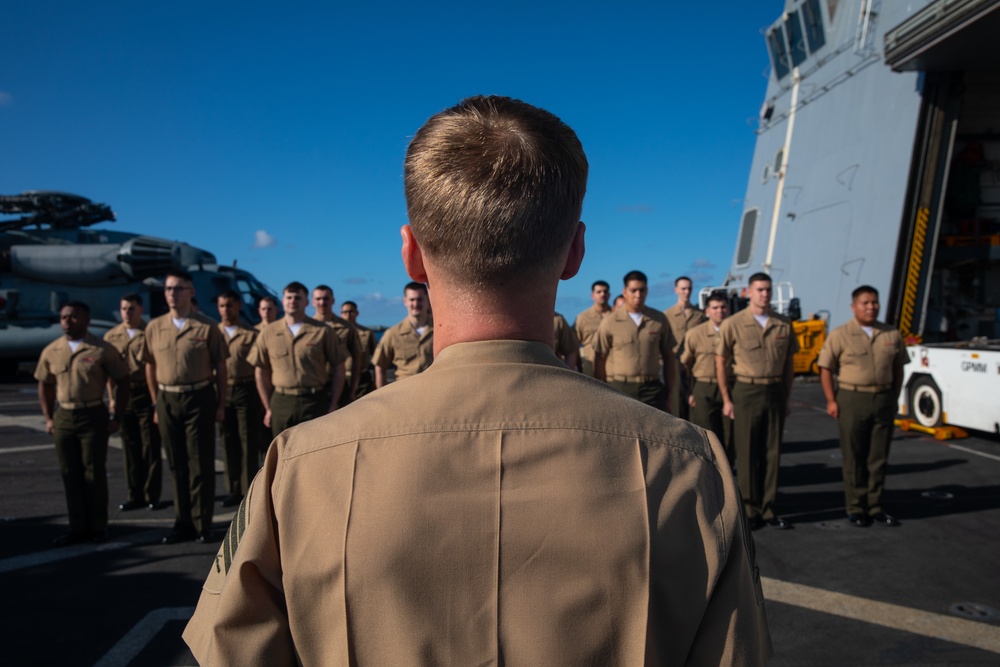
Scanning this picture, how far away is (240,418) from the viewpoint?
696cm

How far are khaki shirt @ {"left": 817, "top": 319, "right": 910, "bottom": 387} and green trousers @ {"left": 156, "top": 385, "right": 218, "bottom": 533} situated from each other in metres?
5.28

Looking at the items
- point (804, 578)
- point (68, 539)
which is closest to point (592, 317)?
point (804, 578)

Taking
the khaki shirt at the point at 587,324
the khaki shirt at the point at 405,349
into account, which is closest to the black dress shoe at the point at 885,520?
the khaki shirt at the point at 587,324

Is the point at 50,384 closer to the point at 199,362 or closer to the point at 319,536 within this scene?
the point at 199,362

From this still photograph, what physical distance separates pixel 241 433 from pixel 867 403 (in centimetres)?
599

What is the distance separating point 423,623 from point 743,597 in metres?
0.44

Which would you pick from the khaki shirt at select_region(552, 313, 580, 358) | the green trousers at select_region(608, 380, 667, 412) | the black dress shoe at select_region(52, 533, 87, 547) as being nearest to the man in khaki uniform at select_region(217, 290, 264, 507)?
the black dress shoe at select_region(52, 533, 87, 547)

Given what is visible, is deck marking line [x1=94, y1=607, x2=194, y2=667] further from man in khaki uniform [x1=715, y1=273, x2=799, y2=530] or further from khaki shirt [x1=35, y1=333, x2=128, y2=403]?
man in khaki uniform [x1=715, y1=273, x2=799, y2=530]

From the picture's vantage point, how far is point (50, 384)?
560 centimetres

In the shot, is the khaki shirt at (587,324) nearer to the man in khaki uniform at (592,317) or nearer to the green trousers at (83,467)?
the man in khaki uniform at (592,317)

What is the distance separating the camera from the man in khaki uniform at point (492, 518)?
2.86ft

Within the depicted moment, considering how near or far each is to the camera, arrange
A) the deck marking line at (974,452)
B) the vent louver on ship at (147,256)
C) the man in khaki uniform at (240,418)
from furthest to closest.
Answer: the vent louver on ship at (147,256), the deck marking line at (974,452), the man in khaki uniform at (240,418)

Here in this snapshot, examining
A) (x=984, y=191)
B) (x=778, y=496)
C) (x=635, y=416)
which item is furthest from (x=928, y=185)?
(x=635, y=416)

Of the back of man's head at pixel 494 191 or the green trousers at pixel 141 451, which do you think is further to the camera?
the green trousers at pixel 141 451
